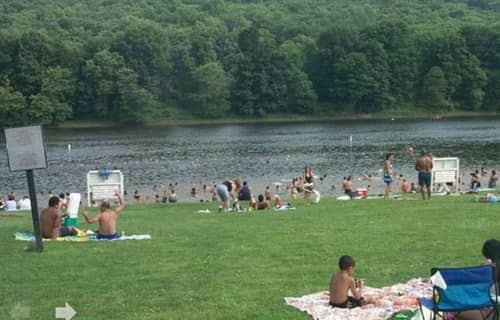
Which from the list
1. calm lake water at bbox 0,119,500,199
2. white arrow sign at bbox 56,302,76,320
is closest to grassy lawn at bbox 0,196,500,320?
white arrow sign at bbox 56,302,76,320


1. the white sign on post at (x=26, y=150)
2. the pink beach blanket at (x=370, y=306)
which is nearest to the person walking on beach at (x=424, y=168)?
the pink beach blanket at (x=370, y=306)

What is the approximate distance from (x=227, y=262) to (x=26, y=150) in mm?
4951

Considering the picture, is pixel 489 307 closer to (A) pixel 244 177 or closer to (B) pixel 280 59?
(A) pixel 244 177

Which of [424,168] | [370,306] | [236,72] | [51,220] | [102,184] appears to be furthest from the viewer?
[236,72]

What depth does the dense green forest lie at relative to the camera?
111312mm

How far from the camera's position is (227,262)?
49.6 feet

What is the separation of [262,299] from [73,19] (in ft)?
502

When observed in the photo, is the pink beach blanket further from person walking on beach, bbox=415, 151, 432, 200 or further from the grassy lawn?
person walking on beach, bbox=415, 151, 432, 200

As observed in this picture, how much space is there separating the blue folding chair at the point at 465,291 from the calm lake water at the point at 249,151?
37275mm

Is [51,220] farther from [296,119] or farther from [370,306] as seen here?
[296,119]

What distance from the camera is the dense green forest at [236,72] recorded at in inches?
4382

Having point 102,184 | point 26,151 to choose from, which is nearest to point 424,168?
point 102,184

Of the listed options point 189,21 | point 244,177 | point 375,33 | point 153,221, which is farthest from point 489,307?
point 189,21

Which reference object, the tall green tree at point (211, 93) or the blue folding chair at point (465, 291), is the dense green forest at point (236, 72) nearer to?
the tall green tree at point (211, 93)
